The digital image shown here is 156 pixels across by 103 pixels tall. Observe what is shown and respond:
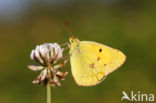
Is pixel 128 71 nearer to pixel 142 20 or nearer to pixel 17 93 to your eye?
pixel 17 93

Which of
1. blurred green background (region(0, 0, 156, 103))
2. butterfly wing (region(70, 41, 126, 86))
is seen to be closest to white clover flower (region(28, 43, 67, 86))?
butterfly wing (region(70, 41, 126, 86))

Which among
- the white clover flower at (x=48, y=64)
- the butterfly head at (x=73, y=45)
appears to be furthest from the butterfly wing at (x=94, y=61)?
the white clover flower at (x=48, y=64)

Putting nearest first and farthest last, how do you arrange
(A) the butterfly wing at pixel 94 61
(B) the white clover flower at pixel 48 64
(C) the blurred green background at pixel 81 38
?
(B) the white clover flower at pixel 48 64 → (A) the butterfly wing at pixel 94 61 → (C) the blurred green background at pixel 81 38

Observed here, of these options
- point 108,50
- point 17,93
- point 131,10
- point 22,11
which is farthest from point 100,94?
point 22,11

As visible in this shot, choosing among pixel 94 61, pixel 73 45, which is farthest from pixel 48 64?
pixel 94 61

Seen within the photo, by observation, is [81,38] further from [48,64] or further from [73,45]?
[48,64]

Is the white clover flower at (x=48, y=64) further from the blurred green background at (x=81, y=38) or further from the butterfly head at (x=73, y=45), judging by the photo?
the blurred green background at (x=81, y=38)
